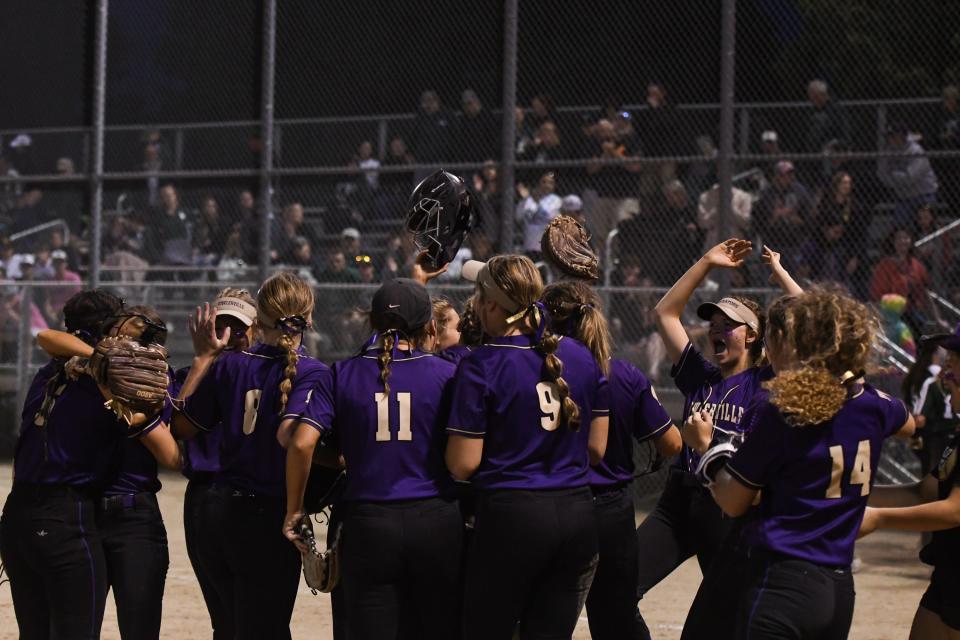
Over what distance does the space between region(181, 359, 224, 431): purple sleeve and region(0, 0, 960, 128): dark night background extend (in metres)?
7.83

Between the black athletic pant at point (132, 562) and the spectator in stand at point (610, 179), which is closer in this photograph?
the black athletic pant at point (132, 562)

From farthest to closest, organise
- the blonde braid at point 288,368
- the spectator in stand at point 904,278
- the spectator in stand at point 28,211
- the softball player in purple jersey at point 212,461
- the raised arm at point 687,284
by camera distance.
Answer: the spectator in stand at point 28,211 → the spectator in stand at point 904,278 → the softball player in purple jersey at point 212,461 → the raised arm at point 687,284 → the blonde braid at point 288,368

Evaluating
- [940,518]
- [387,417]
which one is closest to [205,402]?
[387,417]

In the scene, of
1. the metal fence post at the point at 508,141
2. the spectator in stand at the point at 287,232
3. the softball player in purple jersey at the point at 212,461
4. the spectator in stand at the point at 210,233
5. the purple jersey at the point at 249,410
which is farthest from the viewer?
the spectator in stand at the point at 210,233

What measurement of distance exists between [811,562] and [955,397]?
2.81 feet

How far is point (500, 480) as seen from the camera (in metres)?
4.42

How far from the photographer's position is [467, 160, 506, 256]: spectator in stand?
1151cm

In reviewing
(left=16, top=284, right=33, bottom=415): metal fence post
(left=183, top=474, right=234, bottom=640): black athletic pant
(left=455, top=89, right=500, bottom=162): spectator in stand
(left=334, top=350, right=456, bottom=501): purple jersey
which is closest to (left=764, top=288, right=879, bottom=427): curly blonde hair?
(left=334, top=350, right=456, bottom=501): purple jersey

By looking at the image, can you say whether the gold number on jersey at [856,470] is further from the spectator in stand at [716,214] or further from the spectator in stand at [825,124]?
the spectator in stand at [825,124]

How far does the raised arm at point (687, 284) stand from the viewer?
5.08 m

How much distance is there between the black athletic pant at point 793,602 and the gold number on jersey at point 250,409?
1.98m

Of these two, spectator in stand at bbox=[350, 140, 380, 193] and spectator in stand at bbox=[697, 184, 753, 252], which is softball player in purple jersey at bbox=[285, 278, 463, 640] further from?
spectator in stand at bbox=[350, 140, 380, 193]

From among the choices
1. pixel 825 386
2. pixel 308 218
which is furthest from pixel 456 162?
pixel 825 386

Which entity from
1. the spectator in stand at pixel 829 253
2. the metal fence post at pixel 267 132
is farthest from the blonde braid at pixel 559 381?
the metal fence post at pixel 267 132
